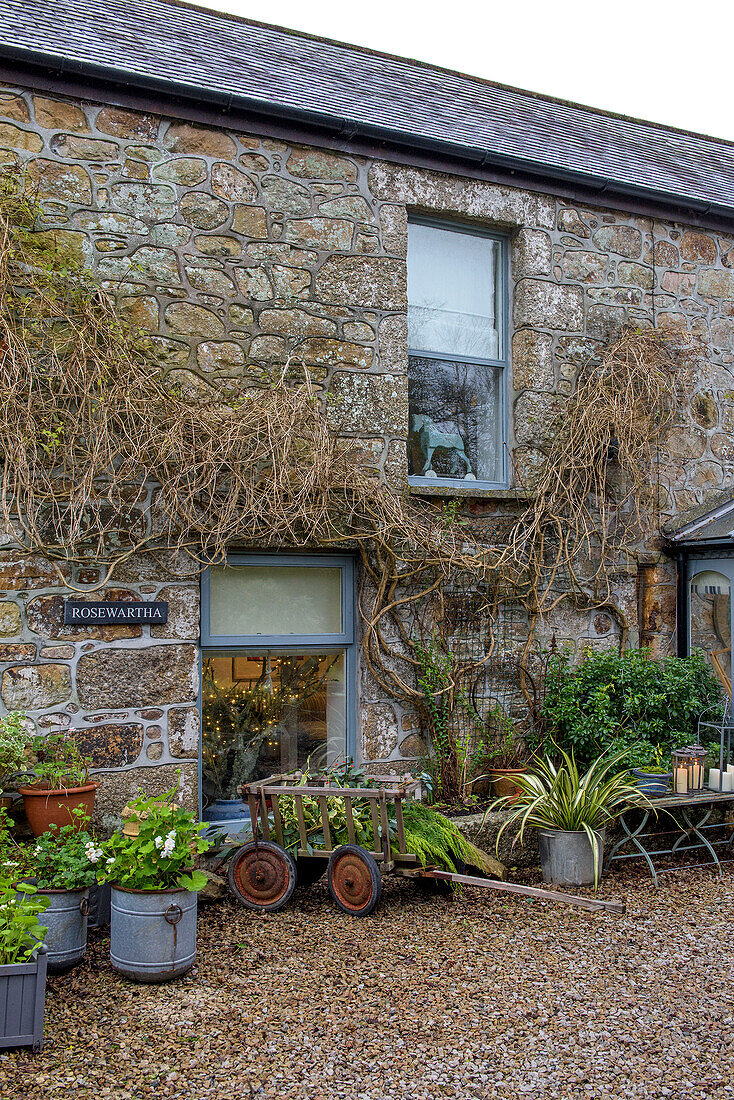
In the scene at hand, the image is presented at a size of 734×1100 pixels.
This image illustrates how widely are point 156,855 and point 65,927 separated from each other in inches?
20.0

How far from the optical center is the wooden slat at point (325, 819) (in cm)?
453

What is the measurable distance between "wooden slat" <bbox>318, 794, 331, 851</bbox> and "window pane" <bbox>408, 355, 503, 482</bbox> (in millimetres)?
2534

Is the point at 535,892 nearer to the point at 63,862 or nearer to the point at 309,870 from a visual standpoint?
the point at 309,870

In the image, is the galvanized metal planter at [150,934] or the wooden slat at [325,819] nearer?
the galvanized metal planter at [150,934]

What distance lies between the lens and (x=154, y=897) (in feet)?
12.3

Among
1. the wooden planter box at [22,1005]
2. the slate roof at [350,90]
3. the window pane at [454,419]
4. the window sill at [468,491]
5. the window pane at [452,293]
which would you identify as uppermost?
the slate roof at [350,90]

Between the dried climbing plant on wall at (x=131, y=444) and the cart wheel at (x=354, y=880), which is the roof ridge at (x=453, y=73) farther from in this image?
the cart wheel at (x=354, y=880)

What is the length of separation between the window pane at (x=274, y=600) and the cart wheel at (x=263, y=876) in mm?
1453

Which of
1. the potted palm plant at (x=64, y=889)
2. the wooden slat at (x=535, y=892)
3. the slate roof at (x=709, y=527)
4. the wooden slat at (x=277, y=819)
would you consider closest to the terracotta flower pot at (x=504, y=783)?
the wooden slat at (x=535, y=892)

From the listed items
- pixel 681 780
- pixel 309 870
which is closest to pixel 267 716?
pixel 309 870

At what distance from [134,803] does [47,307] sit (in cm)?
291

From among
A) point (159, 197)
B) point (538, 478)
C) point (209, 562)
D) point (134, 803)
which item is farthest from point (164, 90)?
point (134, 803)

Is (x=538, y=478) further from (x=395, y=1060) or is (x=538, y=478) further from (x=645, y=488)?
(x=395, y=1060)

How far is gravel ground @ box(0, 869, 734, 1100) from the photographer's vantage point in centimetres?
305
